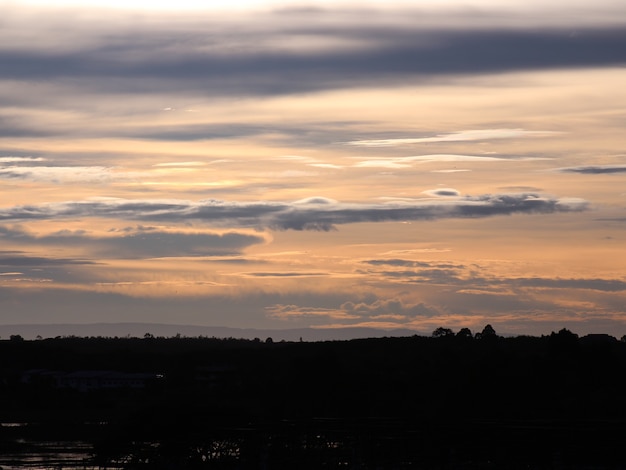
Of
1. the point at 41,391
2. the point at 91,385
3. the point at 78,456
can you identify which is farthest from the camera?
the point at 91,385

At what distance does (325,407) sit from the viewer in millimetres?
118188

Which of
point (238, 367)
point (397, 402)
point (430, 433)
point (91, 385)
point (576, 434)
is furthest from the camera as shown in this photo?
point (238, 367)

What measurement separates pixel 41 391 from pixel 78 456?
5523 cm

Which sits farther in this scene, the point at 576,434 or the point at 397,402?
the point at 397,402

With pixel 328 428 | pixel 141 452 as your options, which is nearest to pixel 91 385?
pixel 141 452

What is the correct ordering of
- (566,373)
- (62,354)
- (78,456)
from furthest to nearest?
(62,354) < (566,373) < (78,456)

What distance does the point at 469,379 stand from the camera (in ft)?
397

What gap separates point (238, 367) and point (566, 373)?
5980 cm

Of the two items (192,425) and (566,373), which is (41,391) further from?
(192,425)

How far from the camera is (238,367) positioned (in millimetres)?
174000

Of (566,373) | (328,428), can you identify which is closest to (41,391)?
(566,373)

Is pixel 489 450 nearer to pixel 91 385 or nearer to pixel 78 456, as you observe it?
pixel 78 456

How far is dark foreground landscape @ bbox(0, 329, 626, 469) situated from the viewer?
229ft

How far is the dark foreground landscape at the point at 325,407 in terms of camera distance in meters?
69.7
